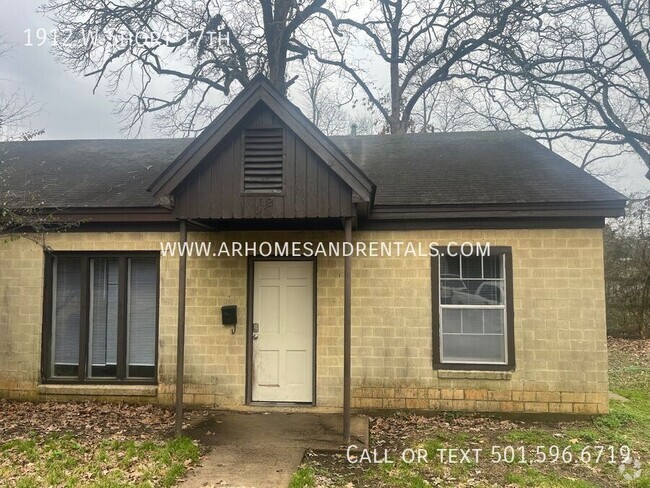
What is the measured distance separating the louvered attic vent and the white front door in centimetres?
187

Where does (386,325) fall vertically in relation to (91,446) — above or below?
above

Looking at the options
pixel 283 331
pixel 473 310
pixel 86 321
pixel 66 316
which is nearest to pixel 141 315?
pixel 86 321

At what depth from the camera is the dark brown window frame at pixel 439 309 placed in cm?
687

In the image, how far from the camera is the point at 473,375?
6.85 m

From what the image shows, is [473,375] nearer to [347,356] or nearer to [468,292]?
[468,292]

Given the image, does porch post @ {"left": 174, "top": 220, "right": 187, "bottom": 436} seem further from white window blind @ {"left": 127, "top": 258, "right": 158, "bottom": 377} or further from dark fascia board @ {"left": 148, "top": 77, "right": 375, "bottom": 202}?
white window blind @ {"left": 127, "top": 258, "right": 158, "bottom": 377}

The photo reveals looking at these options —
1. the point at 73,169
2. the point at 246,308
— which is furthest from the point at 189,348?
the point at 73,169

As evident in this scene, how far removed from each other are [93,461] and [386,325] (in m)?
4.28

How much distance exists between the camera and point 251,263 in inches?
291

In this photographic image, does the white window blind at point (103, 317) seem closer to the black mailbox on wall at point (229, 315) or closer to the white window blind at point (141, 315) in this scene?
the white window blind at point (141, 315)

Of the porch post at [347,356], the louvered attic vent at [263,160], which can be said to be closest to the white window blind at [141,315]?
the louvered attic vent at [263,160]

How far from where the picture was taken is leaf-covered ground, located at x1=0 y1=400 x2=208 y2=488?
4.61 m

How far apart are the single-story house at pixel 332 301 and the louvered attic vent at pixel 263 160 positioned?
101 cm

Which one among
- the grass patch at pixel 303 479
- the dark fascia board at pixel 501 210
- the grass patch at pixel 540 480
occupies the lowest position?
the grass patch at pixel 540 480
